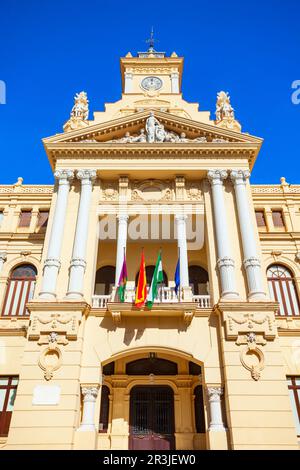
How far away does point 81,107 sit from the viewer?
961 inches

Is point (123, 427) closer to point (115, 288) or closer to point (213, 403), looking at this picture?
point (213, 403)

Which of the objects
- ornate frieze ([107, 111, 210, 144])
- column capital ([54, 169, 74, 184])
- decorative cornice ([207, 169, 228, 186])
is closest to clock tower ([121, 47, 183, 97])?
ornate frieze ([107, 111, 210, 144])

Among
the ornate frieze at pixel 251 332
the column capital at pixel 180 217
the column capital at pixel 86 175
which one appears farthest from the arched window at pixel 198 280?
the column capital at pixel 86 175

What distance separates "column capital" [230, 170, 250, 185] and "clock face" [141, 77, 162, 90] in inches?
400

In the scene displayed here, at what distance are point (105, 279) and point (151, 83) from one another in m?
14.7

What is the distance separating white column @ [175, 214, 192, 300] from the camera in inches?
695

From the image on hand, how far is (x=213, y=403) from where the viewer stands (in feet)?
50.1

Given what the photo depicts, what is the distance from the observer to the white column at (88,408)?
1498cm

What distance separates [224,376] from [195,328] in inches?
92.5

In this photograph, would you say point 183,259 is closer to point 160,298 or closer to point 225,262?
point 225,262

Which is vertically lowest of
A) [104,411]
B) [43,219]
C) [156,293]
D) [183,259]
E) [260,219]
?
[104,411]

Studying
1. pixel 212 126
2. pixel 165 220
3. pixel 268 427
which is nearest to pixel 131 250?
pixel 165 220

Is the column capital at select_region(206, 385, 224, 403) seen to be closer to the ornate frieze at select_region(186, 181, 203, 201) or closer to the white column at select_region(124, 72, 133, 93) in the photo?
the ornate frieze at select_region(186, 181, 203, 201)

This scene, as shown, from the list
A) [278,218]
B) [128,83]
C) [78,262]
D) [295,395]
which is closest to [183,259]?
[78,262]
